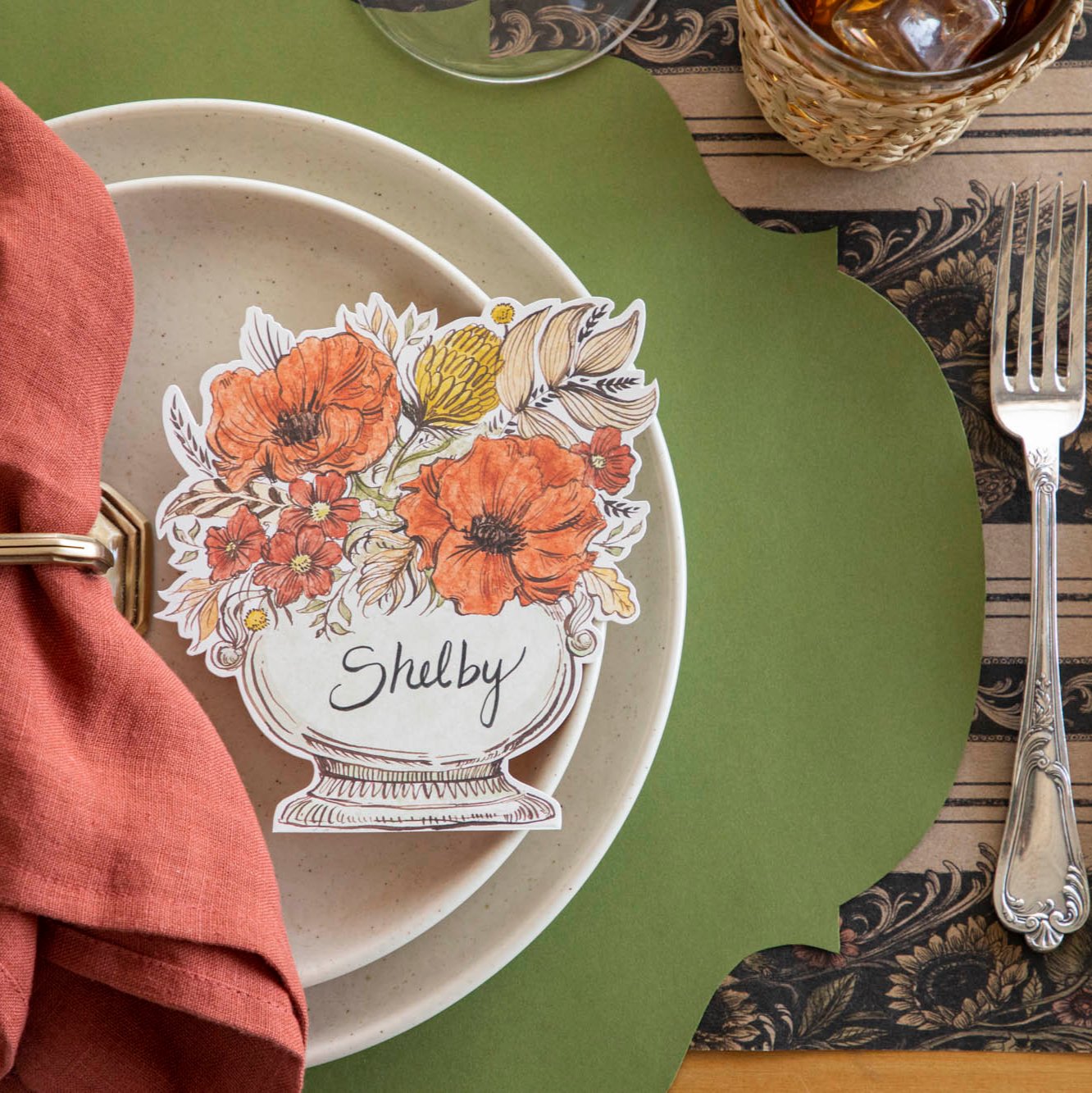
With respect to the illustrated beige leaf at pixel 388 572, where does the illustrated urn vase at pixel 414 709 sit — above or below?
below

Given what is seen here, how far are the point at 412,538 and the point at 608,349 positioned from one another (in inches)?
5.0

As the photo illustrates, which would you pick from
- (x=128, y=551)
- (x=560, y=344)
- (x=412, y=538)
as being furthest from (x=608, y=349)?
(x=128, y=551)

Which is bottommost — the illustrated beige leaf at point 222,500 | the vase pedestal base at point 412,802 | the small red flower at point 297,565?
the vase pedestal base at point 412,802

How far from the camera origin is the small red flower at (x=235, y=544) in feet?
1.34

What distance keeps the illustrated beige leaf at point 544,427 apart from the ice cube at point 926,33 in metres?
0.24

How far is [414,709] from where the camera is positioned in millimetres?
405

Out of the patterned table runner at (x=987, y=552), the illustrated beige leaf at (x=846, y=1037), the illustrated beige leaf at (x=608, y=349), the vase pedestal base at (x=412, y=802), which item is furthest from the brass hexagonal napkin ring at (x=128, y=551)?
the illustrated beige leaf at (x=846, y=1037)

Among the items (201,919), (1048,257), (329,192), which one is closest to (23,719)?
(201,919)

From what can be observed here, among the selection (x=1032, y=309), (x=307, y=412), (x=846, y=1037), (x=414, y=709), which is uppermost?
(x=1032, y=309)

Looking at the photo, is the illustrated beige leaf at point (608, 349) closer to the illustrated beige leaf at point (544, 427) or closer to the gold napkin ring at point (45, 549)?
the illustrated beige leaf at point (544, 427)

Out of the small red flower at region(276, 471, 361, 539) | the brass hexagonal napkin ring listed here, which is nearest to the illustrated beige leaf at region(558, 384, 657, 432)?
the small red flower at region(276, 471, 361, 539)

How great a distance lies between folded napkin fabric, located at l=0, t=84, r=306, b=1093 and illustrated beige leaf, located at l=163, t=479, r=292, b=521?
0.04 metres

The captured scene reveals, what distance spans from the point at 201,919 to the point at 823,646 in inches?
14.0

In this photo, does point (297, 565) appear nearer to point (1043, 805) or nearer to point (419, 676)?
point (419, 676)
